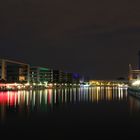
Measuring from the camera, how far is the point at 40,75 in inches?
5984

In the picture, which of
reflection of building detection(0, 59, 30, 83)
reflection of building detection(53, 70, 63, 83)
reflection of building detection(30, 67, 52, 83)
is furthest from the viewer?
reflection of building detection(53, 70, 63, 83)

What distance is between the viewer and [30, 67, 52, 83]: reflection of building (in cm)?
14175

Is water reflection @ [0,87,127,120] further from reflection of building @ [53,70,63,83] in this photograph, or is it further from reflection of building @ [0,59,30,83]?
reflection of building @ [53,70,63,83]

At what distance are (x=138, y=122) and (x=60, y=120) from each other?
237 inches

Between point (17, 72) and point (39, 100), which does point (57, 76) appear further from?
point (39, 100)

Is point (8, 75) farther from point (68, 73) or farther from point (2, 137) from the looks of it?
point (2, 137)

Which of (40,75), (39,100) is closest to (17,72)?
(40,75)

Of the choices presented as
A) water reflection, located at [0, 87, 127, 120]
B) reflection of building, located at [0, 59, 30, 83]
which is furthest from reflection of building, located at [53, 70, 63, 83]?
water reflection, located at [0, 87, 127, 120]

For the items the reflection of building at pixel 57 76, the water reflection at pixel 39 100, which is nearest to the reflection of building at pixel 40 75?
the reflection of building at pixel 57 76

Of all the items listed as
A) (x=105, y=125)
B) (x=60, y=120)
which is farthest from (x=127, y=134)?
(x=60, y=120)

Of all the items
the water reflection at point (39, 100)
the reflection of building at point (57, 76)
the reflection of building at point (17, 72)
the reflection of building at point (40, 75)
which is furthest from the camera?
the reflection of building at point (57, 76)

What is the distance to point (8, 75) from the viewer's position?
129 m

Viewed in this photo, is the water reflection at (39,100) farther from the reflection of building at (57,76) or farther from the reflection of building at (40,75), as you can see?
the reflection of building at (57,76)

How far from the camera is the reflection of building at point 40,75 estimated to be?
141750mm
